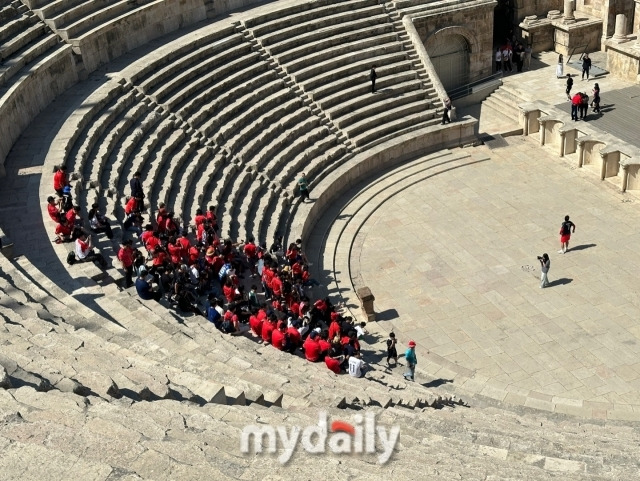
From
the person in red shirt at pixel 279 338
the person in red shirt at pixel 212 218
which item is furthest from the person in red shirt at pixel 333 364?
the person in red shirt at pixel 212 218

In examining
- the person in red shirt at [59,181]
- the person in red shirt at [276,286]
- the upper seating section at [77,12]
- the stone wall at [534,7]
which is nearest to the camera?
the person in red shirt at [276,286]

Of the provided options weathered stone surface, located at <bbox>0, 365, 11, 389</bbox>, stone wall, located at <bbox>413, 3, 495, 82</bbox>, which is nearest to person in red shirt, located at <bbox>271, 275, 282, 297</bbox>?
weathered stone surface, located at <bbox>0, 365, 11, 389</bbox>

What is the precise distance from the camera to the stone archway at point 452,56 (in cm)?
3688

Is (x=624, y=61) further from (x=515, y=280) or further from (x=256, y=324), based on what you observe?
(x=256, y=324)

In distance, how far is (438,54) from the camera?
37.2 m

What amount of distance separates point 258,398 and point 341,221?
48.6ft

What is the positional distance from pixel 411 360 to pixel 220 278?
516cm

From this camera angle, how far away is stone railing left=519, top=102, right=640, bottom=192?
1147 inches

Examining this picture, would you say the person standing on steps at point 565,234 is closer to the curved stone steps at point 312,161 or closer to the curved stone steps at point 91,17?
the curved stone steps at point 312,161

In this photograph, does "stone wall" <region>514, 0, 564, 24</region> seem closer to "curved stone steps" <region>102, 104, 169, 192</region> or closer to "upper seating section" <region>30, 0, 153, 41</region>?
"upper seating section" <region>30, 0, 153, 41</region>

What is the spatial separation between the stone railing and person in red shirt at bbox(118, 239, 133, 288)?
1751cm

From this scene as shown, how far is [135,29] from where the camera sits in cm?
3161

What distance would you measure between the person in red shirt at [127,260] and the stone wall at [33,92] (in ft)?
20.5

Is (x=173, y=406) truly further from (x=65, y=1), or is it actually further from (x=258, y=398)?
(x=65, y=1)
